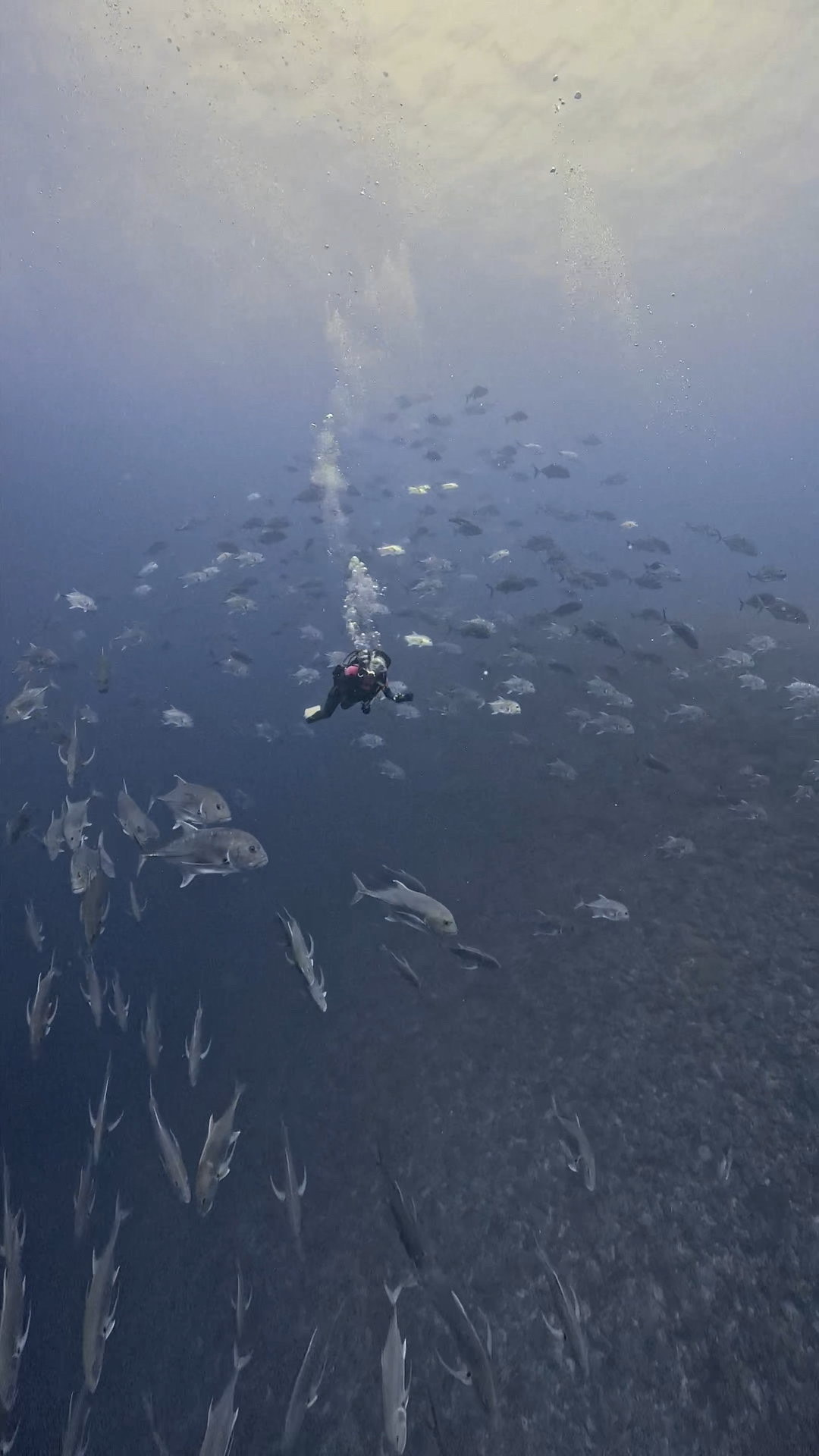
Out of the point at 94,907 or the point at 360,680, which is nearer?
the point at 94,907

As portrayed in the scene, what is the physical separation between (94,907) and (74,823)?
1.74 meters

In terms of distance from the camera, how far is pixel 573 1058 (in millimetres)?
7660

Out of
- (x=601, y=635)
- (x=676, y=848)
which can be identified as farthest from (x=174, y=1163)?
(x=601, y=635)

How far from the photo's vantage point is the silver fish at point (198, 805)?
7.00m

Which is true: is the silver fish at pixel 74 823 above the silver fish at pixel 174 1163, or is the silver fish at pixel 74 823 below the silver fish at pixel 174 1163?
above

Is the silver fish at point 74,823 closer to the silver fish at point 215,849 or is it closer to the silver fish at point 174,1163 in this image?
the silver fish at point 215,849

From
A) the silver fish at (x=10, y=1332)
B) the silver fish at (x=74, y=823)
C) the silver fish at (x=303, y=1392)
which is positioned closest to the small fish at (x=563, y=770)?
the silver fish at (x=74, y=823)

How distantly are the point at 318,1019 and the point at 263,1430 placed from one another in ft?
14.1

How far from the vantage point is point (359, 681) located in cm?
720

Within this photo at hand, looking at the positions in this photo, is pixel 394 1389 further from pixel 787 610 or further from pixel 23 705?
pixel 787 610

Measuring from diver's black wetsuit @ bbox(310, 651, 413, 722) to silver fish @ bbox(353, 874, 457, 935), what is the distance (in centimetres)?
221

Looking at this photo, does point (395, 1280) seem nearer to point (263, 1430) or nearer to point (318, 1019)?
point (263, 1430)

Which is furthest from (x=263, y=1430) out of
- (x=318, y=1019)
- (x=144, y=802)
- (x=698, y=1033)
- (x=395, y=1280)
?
(x=144, y=802)

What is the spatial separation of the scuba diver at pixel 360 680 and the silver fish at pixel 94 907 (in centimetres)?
320
